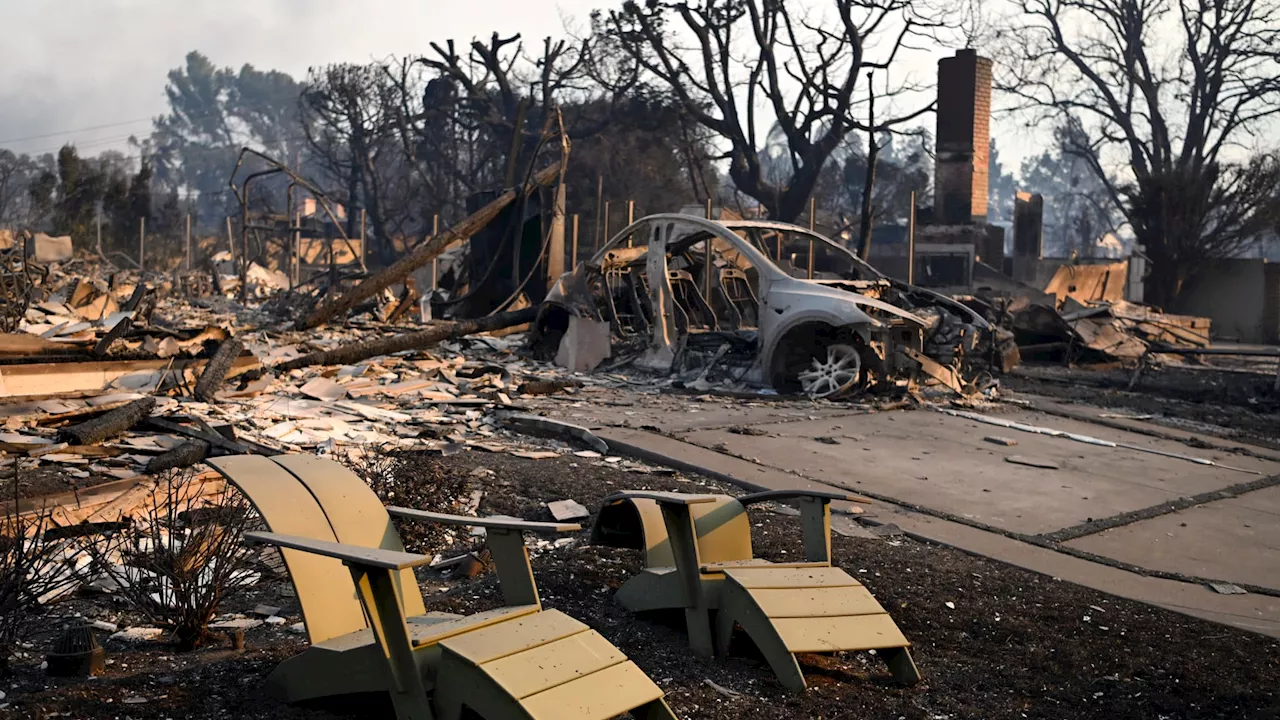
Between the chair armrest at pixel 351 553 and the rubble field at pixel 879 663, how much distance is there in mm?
564

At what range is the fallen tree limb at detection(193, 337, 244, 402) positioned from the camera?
8.87 meters

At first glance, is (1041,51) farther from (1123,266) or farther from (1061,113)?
(1123,266)

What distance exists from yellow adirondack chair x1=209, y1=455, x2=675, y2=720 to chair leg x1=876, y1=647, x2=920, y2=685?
1.04 metres

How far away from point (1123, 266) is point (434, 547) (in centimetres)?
2441

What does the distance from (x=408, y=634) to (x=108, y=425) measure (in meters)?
5.01

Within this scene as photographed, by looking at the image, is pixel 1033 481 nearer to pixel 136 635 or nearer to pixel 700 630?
pixel 700 630

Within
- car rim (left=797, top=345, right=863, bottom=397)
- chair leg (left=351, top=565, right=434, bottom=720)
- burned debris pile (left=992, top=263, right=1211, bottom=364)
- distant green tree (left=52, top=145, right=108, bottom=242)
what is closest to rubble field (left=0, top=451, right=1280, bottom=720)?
chair leg (left=351, top=565, right=434, bottom=720)

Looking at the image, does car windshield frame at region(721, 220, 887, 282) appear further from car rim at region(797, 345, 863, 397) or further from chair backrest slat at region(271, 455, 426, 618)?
chair backrest slat at region(271, 455, 426, 618)

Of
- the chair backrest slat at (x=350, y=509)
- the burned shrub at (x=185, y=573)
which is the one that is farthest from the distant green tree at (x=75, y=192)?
the chair backrest slat at (x=350, y=509)

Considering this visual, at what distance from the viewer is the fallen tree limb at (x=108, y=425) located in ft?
22.1

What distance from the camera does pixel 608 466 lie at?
23.1ft

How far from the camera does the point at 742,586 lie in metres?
3.64

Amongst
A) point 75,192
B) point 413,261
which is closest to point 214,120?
point 75,192

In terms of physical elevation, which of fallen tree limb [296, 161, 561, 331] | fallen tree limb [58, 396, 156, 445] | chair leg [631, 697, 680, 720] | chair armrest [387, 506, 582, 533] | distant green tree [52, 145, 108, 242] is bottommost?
chair leg [631, 697, 680, 720]
